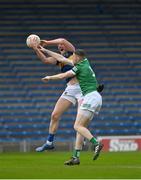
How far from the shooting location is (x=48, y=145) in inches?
567

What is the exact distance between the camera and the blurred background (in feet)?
82.3

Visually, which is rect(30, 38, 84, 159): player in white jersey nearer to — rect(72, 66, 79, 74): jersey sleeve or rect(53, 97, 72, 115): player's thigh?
rect(53, 97, 72, 115): player's thigh

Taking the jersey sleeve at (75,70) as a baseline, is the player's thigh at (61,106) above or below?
below

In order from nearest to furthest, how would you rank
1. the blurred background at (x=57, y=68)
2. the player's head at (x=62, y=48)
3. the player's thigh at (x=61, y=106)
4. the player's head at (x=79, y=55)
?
the player's head at (x=79, y=55)
the player's thigh at (x=61, y=106)
the player's head at (x=62, y=48)
the blurred background at (x=57, y=68)

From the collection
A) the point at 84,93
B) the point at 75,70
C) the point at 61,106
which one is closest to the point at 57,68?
the point at 61,106

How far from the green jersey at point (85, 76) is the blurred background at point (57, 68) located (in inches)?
405

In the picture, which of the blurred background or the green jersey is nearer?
the green jersey

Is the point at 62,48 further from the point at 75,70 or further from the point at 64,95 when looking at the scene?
the point at 75,70

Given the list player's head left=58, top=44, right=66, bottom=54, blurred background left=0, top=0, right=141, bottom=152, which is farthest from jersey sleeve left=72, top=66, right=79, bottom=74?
blurred background left=0, top=0, right=141, bottom=152

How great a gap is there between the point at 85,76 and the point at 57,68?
14226mm

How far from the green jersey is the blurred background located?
1028cm

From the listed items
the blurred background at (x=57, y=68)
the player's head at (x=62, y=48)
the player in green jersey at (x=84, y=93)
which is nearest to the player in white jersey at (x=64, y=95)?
the player's head at (x=62, y=48)

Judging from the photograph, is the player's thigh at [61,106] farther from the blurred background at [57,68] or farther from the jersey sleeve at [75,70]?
the blurred background at [57,68]

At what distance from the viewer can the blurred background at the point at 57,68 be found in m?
25.1
